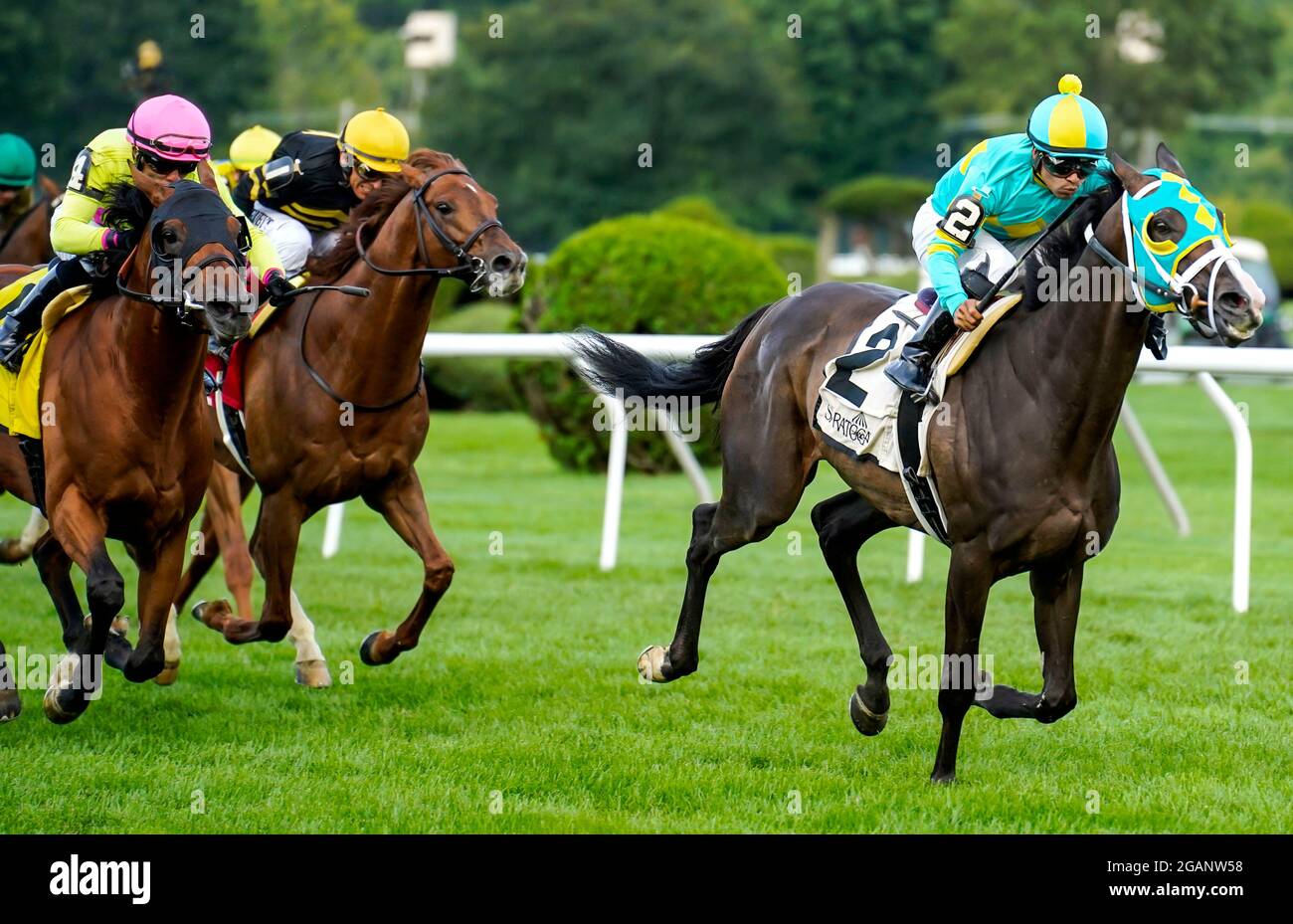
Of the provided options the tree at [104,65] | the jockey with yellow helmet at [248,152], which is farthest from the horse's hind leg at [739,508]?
the tree at [104,65]

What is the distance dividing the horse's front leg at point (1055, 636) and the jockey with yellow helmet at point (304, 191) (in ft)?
9.47

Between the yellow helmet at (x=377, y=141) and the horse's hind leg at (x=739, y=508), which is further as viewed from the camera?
the yellow helmet at (x=377, y=141)

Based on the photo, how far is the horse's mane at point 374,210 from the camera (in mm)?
6105

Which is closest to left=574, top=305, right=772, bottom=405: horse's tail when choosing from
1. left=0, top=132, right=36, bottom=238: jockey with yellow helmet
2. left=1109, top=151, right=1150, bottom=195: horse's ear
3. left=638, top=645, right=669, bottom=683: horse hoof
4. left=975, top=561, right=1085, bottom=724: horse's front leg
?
left=638, top=645, right=669, bottom=683: horse hoof

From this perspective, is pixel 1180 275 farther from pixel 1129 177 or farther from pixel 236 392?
pixel 236 392

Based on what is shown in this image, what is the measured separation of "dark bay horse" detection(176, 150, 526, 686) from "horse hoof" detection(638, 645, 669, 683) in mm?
725

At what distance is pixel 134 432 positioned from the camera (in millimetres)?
5152

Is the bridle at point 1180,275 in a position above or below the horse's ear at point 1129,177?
below

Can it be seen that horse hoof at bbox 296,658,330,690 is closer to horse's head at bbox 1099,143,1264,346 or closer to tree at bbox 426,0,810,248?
horse's head at bbox 1099,143,1264,346

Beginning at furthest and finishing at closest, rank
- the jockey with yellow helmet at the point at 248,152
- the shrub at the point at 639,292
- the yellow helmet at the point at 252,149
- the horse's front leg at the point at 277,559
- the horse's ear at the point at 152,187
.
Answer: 1. the shrub at the point at 639,292
2. the yellow helmet at the point at 252,149
3. the jockey with yellow helmet at the point at 248,152
4. the horse's front leg at the point at 277,559
5. the horse's ear at the point at 152,187

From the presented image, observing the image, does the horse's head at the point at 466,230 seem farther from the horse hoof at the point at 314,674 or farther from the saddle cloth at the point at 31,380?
the horse hoof at the point at 314,674

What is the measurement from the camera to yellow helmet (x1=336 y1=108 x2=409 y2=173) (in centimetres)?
635

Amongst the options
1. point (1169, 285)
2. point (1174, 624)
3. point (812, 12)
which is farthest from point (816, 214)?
Answer: point (1169, 285)

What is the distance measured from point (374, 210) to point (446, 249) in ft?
1.63
